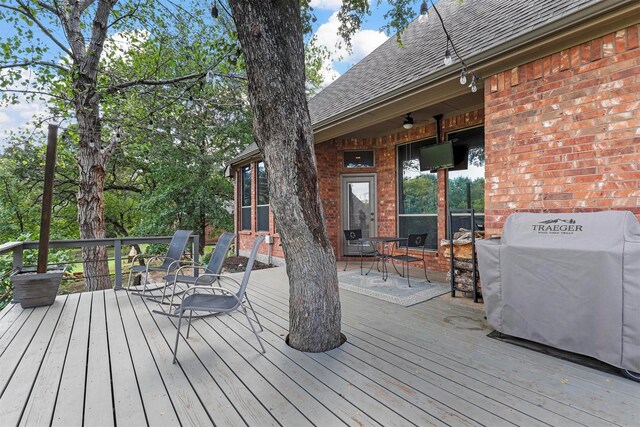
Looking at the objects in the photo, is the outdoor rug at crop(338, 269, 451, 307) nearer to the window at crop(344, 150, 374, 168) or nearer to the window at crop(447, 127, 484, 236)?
the window at crop(447, 127, 484, 236)

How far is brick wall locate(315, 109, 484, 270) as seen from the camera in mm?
5793

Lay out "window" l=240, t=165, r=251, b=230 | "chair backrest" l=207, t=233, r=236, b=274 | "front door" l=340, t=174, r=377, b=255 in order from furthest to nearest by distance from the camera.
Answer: "window" l=240, t=165, r=251, b=230 < "front door" l=340, t=174, r=377, b=255 < "chair backrest" l=207, t=233, r=236, b=274

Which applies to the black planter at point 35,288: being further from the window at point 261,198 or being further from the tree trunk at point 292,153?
the window at point 261,198

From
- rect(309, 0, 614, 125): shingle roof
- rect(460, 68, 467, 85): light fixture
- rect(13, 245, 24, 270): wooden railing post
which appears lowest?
rect(13, 245, 24, 270): wooden railing post

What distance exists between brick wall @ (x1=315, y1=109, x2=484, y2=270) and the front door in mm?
110

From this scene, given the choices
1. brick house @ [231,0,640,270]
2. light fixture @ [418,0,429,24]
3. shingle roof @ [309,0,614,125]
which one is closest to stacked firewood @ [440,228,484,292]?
brick house @ [231,0,640,270]

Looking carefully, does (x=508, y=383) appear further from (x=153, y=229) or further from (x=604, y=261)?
(x=153, y=229)

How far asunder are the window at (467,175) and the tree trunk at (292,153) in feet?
11.5

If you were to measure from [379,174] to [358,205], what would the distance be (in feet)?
2.63

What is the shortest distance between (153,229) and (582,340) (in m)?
12.3

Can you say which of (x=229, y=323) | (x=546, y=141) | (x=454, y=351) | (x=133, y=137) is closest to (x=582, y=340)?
(x=454, y=351)

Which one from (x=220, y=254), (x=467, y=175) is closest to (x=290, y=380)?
(x=220, y=254)

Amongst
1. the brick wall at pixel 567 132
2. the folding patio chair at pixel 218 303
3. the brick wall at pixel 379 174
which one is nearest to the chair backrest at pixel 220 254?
the folding patio chair at pixel 218 303

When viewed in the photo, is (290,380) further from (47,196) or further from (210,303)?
(47,196)
